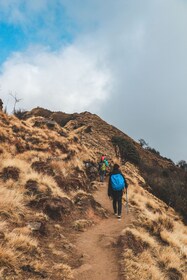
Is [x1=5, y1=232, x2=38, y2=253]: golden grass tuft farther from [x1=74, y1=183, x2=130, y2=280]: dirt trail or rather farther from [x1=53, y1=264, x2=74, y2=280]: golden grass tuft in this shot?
[x1=74, y1=183, x2=130, y2=280]: dirt trail

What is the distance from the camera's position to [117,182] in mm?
12977

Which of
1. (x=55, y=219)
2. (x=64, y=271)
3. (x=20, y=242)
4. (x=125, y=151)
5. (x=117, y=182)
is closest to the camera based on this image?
(x=64, y=271)

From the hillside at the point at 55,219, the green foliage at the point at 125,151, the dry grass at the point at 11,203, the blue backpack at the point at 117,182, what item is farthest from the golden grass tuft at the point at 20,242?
the green foliage at the point at 125,151

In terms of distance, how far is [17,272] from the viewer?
6.43m

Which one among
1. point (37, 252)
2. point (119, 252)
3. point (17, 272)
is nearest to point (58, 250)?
point (37, 252)

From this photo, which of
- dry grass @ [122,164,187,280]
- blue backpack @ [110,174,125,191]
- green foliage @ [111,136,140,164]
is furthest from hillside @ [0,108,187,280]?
green foliage @ [111,136,140,164]

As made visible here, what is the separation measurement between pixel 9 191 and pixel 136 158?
27357 millimetres

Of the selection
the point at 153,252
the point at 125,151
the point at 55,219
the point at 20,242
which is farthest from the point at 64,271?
the point at 125,151

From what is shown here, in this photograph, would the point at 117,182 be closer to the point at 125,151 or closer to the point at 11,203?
the point at 11,203

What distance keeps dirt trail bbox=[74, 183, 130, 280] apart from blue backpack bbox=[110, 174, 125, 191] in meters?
1.36

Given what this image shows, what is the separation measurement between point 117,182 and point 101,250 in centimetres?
Result: 398

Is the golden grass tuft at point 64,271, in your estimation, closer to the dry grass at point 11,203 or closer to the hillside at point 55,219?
the hillside at point 55,219

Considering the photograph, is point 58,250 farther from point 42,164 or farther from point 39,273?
point 42,164

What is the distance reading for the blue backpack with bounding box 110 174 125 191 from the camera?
12.9 metres
